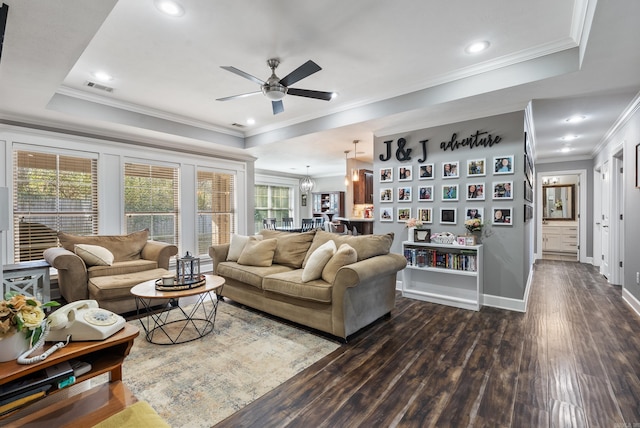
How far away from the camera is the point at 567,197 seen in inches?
318

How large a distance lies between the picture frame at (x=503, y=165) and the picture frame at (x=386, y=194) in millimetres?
1463

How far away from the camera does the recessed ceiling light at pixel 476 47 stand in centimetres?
280

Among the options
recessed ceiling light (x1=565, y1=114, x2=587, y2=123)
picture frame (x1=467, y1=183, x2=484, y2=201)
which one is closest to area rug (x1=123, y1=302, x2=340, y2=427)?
picture frame (x1=467, y1=183, x2=484, y2=201)

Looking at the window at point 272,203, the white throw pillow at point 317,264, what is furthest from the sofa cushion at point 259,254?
the window at point 272,203

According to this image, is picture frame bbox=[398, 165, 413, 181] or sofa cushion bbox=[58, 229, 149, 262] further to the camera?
picture frame bbox=[398, 165, 413, 181]

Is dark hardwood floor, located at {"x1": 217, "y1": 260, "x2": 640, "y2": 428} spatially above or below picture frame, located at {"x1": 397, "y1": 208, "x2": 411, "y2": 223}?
below

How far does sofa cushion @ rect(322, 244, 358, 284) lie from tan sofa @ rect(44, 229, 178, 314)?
2.19 metres

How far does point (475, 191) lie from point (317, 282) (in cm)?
249

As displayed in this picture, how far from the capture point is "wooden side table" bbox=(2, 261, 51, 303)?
3.31m

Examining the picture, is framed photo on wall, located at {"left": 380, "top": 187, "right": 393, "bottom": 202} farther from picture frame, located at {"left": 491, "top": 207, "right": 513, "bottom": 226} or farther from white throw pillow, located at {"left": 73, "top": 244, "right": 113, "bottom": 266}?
white throw pillow, located at {"left": 73, "top": 244, "right": 113, "bottom": 266}

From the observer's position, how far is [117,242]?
4.27m

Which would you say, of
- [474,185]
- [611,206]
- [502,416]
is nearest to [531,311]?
[474,185]

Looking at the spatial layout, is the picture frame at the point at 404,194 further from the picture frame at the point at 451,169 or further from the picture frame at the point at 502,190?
the picture frame at the point at 502,190

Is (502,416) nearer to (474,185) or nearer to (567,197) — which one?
(474,185)
